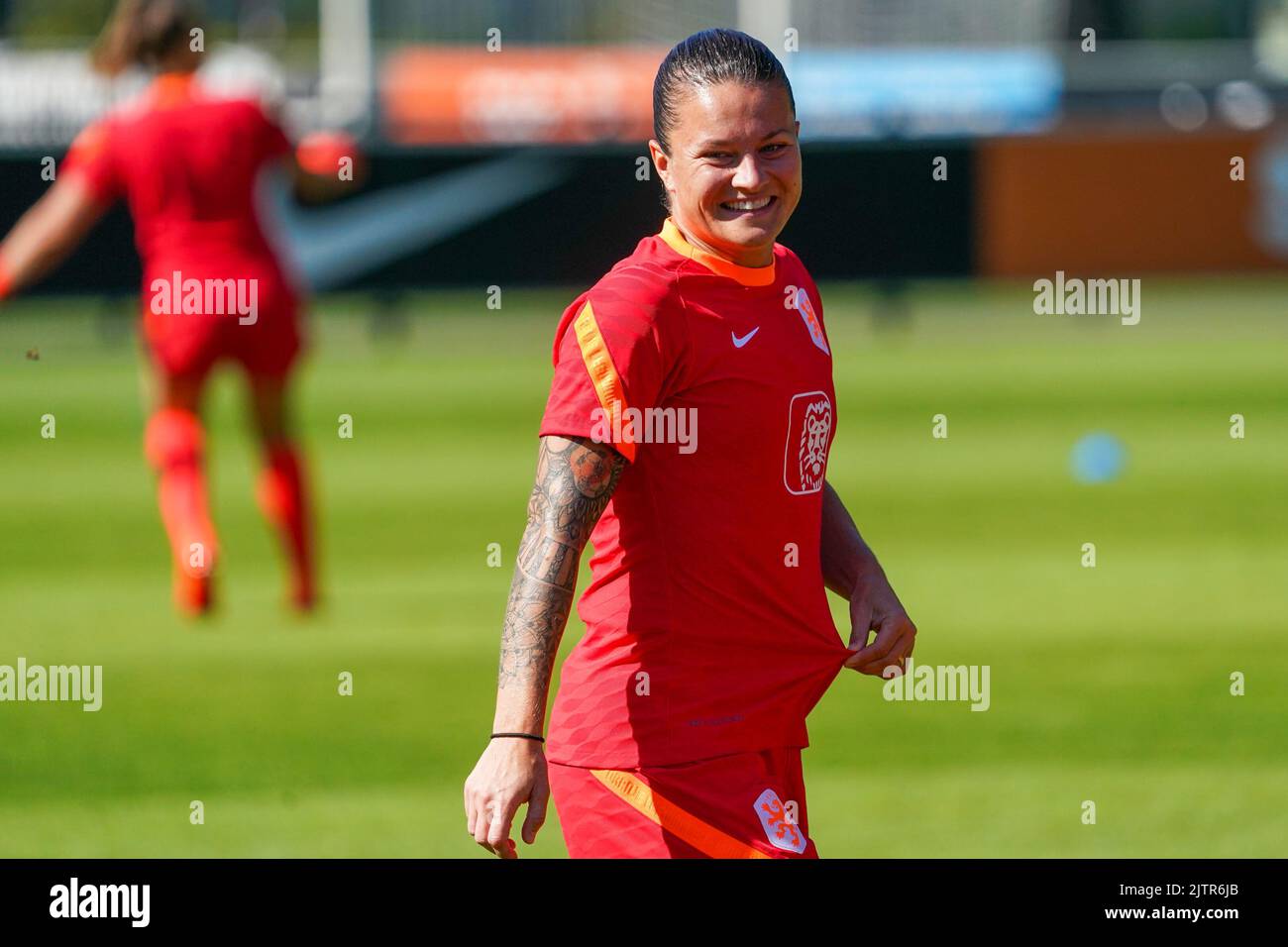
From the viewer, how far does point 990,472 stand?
1416cm

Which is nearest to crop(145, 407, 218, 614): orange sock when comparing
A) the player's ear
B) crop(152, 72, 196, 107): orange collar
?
crop(152, 72, 196, 107): orange collar

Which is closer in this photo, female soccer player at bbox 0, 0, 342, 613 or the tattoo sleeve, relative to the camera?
the tattoo sleeve

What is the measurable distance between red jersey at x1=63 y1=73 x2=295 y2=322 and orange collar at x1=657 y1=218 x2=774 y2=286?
6.38 meters

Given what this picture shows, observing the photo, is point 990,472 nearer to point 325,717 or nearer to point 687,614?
point 325,717

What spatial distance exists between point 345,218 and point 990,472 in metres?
13.1

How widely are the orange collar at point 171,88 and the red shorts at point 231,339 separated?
0.96 m

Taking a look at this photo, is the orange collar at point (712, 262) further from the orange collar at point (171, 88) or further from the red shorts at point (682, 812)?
the orange collar at point (171, 88)

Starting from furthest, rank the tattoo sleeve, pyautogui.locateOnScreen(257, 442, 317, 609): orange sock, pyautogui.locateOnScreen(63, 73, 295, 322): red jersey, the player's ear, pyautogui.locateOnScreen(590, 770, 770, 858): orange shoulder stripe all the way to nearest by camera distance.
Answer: pyautogui.locateOnScreen(257, 442, 317, 609): orange sock, pyautogui.locateOnScreen(63, 73, 295, 322): red jersey, the player's ear, pyautogui.locateOnScreen(590, 770, 770, 858): orange shoulder stripe, the tattoo sleeve

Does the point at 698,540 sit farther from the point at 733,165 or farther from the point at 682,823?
the point at 733,165

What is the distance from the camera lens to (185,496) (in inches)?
368

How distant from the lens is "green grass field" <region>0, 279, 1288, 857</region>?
21.3 ft

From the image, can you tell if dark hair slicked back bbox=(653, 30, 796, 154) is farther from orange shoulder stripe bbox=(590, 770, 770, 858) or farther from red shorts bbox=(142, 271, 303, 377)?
red shorts bbox=(142, 271, 303, 377)

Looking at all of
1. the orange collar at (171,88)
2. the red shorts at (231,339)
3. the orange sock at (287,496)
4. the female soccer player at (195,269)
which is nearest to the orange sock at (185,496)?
the female soccer player at (195,269)

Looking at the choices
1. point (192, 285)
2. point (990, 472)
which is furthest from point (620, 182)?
point (192, 285)
